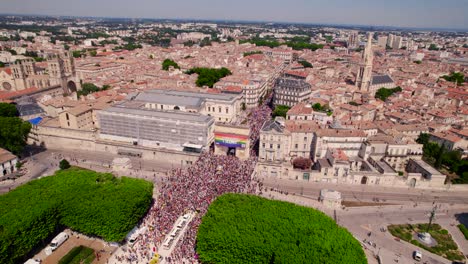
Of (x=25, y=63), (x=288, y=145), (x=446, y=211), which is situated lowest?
(x=446, y=211)

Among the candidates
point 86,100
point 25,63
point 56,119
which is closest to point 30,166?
point 56,119

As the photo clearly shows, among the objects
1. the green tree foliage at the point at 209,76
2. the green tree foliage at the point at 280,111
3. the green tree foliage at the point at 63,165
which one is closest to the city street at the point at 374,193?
the green tree foliage at the point at 280,111

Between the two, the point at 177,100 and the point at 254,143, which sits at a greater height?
the point at 177,100

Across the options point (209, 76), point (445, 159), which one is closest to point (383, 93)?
point (445, 159)

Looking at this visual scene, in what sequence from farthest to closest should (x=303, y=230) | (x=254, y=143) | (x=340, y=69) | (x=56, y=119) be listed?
(x=340, y=69), (x=56, y=119), (x=254, y=143), (x=303, y=230)

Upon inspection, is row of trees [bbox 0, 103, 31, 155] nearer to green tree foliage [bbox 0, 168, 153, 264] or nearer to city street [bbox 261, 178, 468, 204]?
green tree foliage [bbox 0, 168, 153, 264]

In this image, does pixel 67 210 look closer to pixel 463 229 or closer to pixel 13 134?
pixel 13 134

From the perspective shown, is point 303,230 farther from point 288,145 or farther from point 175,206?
point 288,145
